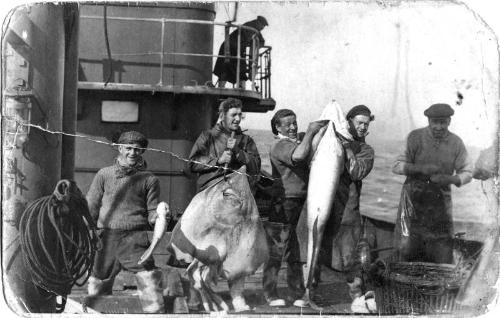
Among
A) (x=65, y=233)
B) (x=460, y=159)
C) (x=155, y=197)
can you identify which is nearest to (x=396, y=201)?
(x=460, y=159)

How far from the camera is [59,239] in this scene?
4.88 m

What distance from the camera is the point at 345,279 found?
496 cm

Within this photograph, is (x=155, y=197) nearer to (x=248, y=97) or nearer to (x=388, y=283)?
(x=248, y=97)

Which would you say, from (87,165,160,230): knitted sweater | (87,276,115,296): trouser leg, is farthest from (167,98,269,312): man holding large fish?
(87,276,115,296): trouser leg

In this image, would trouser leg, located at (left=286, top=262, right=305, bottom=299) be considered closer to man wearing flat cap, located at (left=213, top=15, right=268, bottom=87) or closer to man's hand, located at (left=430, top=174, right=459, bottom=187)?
man's hand, located at (left=430, top=174, right=459, bottom=187)

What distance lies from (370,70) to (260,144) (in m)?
0.81

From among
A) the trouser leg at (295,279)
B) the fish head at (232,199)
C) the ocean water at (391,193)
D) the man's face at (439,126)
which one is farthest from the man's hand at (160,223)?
the man's face at (439,126)

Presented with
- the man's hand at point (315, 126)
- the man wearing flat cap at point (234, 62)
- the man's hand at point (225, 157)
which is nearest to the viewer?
the man's hand at point (225, 157)

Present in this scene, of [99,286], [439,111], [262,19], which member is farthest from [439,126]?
[99,286]

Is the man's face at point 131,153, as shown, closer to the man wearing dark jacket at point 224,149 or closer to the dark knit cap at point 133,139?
the dark knit cap at point 133,139

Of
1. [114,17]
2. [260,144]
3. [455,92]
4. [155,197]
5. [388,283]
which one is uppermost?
[114,17]

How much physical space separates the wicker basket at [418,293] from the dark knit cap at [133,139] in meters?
1.61

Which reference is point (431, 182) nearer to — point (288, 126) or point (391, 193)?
point (391, 193)

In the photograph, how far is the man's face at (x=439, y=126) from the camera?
5082mm
